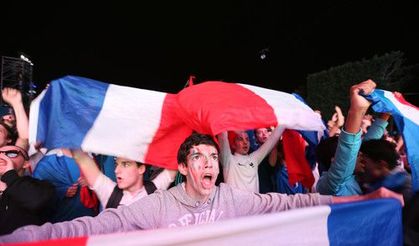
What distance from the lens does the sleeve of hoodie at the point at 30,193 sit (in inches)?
78.4

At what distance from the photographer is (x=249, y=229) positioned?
169 centimetres

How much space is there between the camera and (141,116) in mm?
2547

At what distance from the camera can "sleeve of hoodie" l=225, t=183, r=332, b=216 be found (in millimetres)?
2076

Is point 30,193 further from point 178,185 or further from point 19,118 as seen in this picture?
point 19,118

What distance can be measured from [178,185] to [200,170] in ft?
0.50

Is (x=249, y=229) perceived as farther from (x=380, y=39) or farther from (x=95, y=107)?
(x=380, y=39)

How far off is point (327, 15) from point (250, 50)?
302 inches

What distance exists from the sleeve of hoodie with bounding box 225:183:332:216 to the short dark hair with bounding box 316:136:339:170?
2.85ft

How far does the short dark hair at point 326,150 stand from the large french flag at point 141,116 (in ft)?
0.95

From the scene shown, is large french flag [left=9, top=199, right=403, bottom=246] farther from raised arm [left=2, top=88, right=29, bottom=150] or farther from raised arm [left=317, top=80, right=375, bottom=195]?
raised arm [left=2, top=88, right=29, bottom=150]

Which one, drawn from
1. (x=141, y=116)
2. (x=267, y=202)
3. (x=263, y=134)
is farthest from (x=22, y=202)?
(x=263, y=134)

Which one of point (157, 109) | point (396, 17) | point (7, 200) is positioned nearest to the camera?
point (7, 200)

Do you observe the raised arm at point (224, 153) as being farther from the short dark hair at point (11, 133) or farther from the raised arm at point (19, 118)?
the short dark hair at point (11, 133)

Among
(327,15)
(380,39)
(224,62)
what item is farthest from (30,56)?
(380,39)
